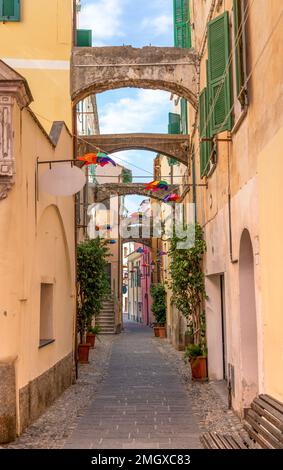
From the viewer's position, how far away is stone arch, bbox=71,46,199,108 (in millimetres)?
13578

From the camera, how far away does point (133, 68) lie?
1366cm

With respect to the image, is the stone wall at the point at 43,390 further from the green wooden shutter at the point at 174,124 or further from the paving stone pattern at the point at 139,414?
the green wooden shutter at the point at 174,124

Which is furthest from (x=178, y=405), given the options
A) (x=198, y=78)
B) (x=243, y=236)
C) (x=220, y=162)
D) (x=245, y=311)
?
(x=198, y=78)

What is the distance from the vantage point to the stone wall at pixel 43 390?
286 inches

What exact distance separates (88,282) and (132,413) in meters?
6.87

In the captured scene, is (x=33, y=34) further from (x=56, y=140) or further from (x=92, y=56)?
(x=56, y=140)

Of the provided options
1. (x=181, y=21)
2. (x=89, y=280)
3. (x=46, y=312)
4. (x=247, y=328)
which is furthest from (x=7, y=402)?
(x=181, y=21)

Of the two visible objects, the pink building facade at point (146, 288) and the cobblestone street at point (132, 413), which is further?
the pink building facade at point (146, 288)

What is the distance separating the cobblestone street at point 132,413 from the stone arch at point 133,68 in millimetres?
6643

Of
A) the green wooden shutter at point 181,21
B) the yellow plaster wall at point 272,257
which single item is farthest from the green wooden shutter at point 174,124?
the yellow plaster wall at point 272,257

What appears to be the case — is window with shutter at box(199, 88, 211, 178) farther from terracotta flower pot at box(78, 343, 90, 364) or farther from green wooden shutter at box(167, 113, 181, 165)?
green wooden shutter at box(167, 113, 181, 165)

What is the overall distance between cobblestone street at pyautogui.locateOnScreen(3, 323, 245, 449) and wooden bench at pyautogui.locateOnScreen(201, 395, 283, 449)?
134cm

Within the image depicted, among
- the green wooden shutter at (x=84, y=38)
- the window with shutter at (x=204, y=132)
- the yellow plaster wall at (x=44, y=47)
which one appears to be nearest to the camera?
the window with shutter at (x=204, y=132)

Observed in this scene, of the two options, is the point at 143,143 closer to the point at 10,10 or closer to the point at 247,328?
the point at 10,10
